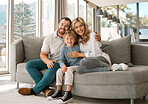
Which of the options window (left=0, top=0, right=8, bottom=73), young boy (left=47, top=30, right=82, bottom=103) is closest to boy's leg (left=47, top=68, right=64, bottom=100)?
young boy (left=47, top=30, right=82, bottom=103)

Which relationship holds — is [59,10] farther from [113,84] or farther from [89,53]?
[113,84]

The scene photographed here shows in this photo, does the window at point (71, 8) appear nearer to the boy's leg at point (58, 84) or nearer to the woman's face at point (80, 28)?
the woman's face at point (80, 28)

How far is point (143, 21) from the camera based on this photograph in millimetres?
8234

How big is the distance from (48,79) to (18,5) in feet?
10.6

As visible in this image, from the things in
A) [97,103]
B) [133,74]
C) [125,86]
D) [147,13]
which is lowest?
[97,103]

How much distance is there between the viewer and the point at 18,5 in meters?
4.72

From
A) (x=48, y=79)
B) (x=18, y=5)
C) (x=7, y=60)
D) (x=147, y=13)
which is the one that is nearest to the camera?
(x=48, y=79)

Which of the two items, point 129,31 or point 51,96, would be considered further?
point 129,31

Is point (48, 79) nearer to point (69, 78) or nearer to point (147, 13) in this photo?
point (69, 78)

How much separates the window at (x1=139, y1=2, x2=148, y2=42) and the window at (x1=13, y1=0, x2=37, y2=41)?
5.13 meters

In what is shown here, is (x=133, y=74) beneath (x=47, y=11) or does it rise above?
beneath

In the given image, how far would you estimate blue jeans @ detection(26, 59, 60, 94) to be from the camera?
7.00ft

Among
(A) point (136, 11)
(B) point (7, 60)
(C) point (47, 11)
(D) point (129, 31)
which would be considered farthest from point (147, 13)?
(B) point (7, 60)

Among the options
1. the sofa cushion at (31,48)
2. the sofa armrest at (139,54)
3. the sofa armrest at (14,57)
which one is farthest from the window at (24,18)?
the sofa armrest at (139,54)
